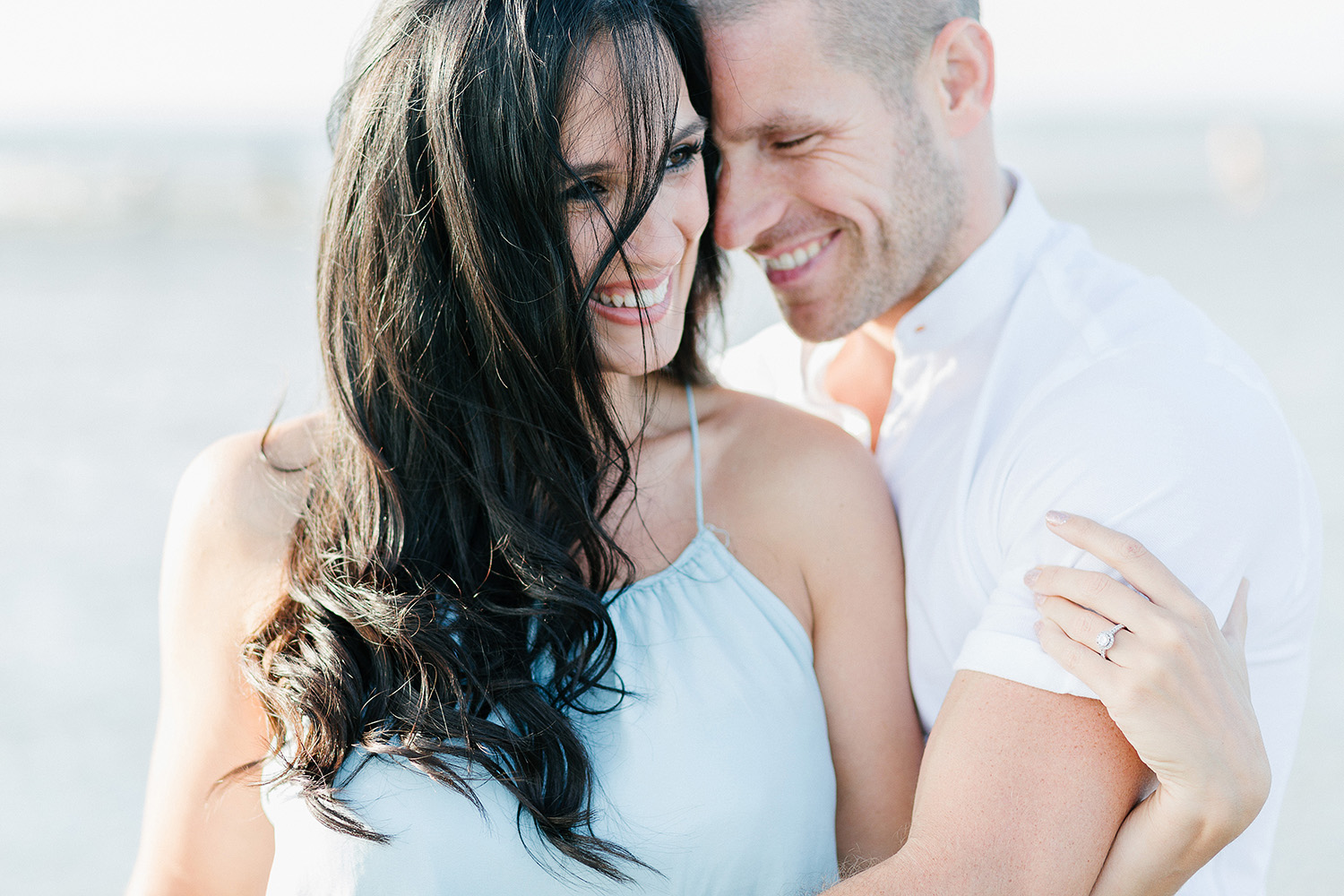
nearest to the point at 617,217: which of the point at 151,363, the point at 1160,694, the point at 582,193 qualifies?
the point at 582,193

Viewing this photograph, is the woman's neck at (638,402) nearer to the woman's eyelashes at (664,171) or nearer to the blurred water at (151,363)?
the woman's eyelashes at (664,171)

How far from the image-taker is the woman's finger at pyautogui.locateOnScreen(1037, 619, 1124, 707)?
54.2 inches

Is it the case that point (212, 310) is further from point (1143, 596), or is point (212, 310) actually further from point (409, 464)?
point (1143, 596)

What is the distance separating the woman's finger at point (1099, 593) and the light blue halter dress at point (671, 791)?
43 centimetres

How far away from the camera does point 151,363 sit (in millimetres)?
6344

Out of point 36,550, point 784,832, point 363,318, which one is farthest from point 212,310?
point 784,832

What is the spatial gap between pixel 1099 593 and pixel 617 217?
850 mm

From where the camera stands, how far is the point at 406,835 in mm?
1508

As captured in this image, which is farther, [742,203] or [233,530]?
[742,203]

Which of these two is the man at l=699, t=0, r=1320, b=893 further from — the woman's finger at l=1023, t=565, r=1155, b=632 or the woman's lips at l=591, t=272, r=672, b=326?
the woman's lips at l=591, t=272, r=672, b=326

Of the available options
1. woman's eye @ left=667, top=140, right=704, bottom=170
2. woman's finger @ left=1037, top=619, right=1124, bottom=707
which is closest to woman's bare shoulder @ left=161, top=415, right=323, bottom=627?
woman's eye @ left=667, top=140, right=704, bottom=170

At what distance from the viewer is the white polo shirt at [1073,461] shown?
148 cm

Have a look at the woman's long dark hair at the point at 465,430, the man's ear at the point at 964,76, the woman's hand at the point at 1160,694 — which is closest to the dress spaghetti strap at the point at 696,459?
the woman's long dark hair at the point at 465,430

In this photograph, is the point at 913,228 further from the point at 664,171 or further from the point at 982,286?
the point at 664,171
